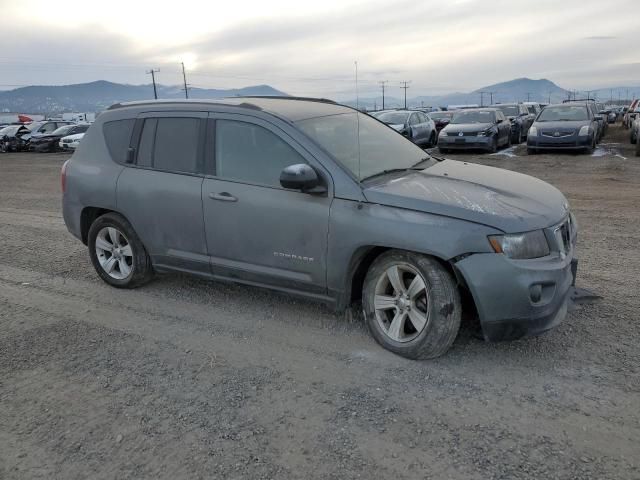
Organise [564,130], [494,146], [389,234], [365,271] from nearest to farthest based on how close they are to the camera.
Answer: [389,234] < [365,271] < [564,130] < [494,146]

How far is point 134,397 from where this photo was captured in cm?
330

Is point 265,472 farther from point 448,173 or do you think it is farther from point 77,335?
point 448,173

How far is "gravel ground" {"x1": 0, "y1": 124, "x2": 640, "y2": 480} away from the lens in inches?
105

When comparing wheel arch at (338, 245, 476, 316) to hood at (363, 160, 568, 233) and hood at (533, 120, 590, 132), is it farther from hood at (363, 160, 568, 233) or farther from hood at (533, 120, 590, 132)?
hood at (533, 120, 590, 132)

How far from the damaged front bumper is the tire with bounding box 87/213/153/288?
307 cm

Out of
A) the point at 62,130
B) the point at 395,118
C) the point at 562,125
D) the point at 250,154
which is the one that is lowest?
the point at 250,154

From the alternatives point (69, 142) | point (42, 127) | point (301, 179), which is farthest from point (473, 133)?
point (42, 127)

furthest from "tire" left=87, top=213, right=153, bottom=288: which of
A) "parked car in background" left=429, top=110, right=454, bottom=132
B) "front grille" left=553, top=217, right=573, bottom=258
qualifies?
"parked car in background" left=429, top=110, right=454, bottom=132

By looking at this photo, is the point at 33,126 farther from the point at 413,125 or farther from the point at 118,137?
the point at 118,137

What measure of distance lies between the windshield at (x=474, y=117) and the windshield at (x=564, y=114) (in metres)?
1.78

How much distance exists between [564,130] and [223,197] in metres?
14.5

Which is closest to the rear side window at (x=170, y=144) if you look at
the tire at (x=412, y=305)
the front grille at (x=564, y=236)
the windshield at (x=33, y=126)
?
the tire at (x=412, y=305)

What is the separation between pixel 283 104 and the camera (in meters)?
4.56

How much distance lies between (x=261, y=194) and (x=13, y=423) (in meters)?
2.18
